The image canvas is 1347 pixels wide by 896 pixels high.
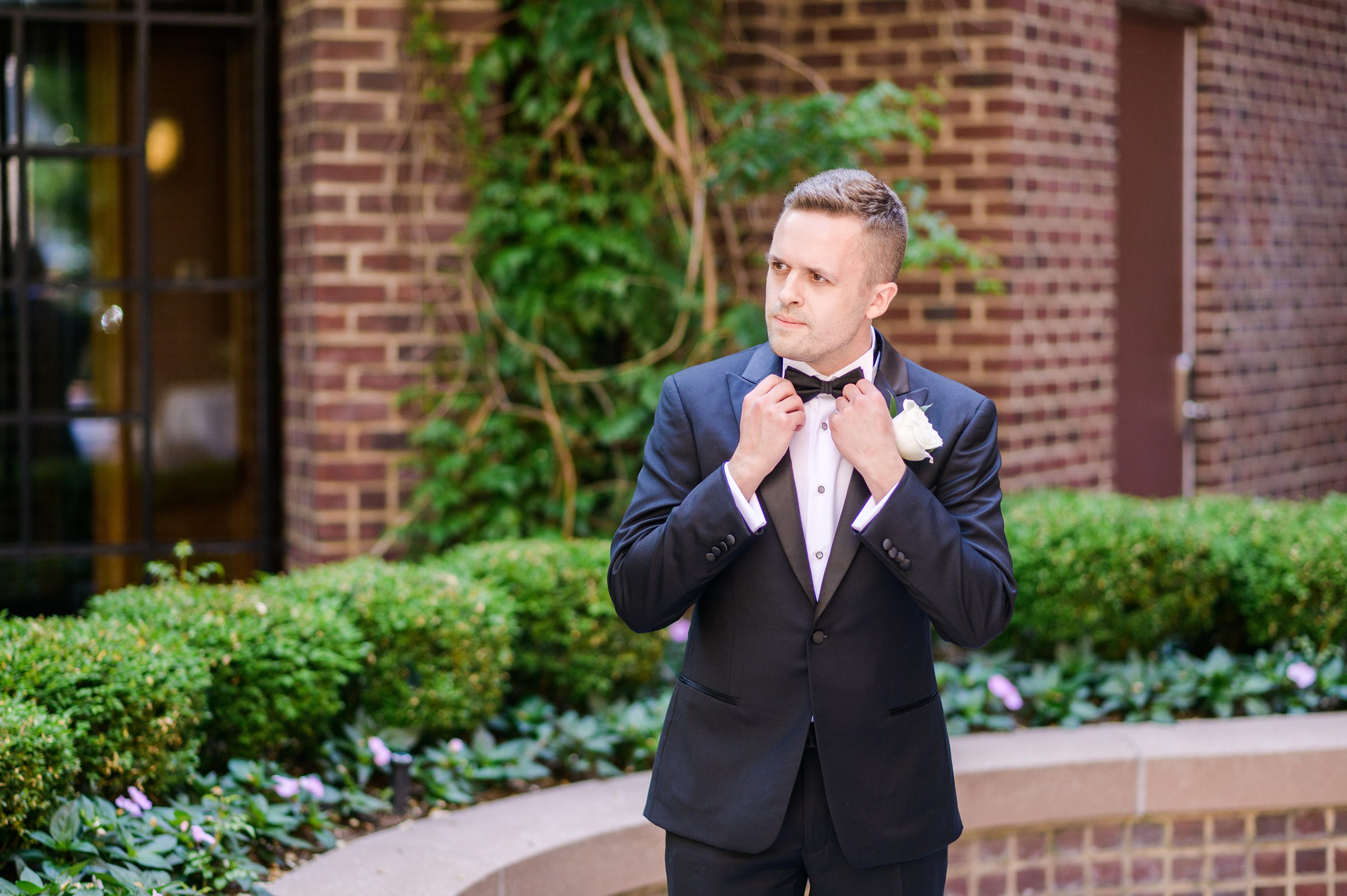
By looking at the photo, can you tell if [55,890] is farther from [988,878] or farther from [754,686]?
[988,878]

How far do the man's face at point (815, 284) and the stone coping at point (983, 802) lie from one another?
1.56 meters

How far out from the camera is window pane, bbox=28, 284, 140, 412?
18.1 ft

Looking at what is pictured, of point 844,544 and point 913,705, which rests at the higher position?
point 844,544

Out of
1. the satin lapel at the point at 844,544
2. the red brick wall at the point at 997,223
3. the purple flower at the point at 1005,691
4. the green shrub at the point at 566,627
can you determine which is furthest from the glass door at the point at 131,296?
the satin lapel at the point at 844,544

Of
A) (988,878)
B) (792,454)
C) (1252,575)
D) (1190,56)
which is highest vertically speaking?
(1190,56)

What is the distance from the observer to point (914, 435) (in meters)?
2.21

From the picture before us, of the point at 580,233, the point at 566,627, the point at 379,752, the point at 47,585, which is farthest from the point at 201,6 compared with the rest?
the point at 379,752

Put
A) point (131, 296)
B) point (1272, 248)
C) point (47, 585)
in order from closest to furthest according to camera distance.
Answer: point (47, 585) → point (131, 296) → point (1272, 248)

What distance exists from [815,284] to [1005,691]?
2.58 m

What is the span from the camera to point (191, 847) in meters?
3.11

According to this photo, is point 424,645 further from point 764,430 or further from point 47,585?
point 47,585

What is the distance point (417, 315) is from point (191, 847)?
2387mm

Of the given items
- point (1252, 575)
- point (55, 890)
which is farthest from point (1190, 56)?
point (55, 890)

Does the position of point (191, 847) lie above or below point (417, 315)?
below
